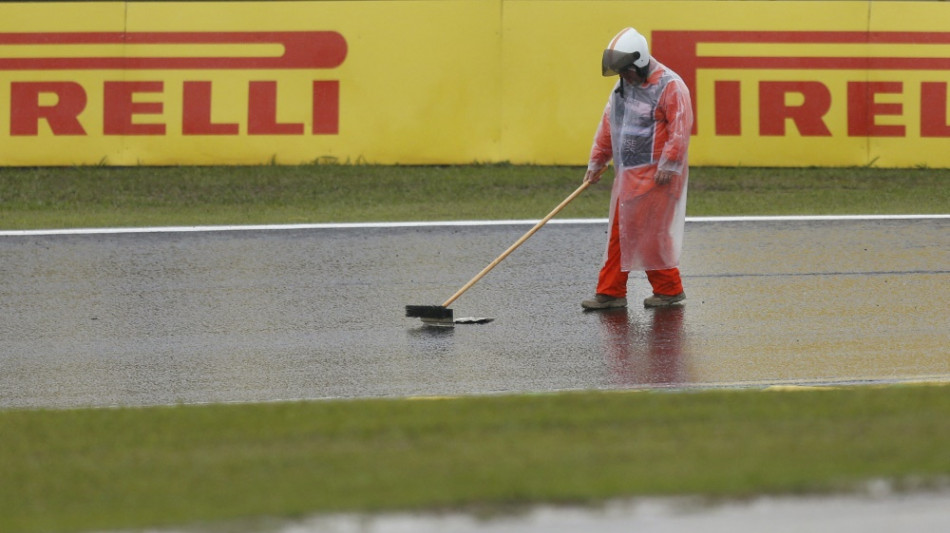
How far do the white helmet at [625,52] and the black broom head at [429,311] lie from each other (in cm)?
169

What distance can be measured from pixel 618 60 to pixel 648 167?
0.71m

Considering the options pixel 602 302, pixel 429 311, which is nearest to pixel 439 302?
pixel 429 311

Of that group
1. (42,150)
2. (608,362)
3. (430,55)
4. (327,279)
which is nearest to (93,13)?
(42,150)

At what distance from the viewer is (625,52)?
8.66 m

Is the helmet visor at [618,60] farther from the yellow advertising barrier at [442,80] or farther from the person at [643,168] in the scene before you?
the yellow advertising barrier at [442,80]

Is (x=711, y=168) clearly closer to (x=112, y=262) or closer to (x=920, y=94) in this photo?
(x=920, y=94)

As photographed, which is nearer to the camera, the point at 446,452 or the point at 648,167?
the point at 446,452

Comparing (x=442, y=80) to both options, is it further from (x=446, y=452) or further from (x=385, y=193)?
(x=446, y=452)

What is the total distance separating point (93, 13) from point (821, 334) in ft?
29.2

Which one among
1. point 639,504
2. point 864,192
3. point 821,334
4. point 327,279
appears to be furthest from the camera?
point 864,192

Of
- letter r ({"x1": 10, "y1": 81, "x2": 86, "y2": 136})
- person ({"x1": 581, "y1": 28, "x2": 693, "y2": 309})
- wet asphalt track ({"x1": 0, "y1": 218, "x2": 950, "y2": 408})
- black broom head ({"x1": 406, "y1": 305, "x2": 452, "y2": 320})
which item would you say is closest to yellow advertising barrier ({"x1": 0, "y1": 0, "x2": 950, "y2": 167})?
letter r ({"x1": 10, "y1": 81, "x2": 86, "y2": 136})

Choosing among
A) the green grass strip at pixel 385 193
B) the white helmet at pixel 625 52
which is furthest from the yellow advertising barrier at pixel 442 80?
the white helmet at pixel 625 52

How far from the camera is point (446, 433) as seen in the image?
5359 mm

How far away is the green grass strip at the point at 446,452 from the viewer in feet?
14.8
